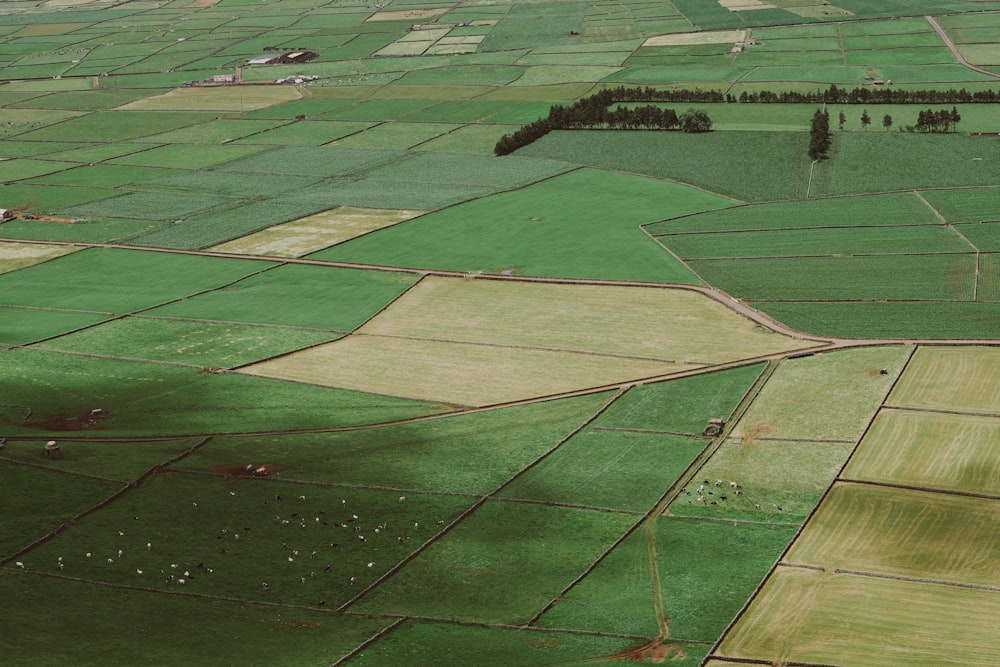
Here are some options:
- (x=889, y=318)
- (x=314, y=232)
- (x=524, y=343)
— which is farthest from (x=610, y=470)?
(x=314, y=232)

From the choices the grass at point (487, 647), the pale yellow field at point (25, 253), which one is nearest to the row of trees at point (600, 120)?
the pale yellow field at point (25, 253)

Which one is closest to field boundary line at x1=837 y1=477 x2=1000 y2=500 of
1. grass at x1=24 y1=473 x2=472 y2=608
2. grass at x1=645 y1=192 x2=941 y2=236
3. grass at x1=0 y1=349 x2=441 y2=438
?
grass at x1=24 y1=473 x2=472 y2=608

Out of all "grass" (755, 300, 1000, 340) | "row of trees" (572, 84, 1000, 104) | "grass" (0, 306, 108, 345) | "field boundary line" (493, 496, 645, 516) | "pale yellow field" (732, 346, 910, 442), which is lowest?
"grass" (755, 300, 1000, 340)

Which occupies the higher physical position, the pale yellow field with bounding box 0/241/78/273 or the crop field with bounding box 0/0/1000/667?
the pale yellow field with bounding box 0/241/78/273

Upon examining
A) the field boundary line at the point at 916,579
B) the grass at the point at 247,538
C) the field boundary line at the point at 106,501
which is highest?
the field boundary line at the point at 106,501

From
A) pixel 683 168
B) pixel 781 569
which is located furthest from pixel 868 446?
pixel 683 168

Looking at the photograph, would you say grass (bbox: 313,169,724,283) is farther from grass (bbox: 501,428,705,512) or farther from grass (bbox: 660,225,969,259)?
grass (bbox: 501,428,705,512)

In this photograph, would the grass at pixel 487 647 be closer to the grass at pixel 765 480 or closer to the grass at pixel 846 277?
the grass at pixel 765 480

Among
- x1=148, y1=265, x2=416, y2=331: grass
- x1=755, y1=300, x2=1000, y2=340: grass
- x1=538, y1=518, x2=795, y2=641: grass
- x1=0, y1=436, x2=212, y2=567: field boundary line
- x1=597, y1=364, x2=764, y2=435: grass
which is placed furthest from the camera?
x1=148, y1=265, x2=416, y2=331: grass

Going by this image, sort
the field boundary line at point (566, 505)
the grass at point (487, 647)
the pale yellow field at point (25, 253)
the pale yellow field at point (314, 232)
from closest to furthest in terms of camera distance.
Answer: the grass at point (487, 647) → the field boundary line at point (566, 505) → the pale yellow field at point (25, 253) → the pale yellow field at point (314, 232)
